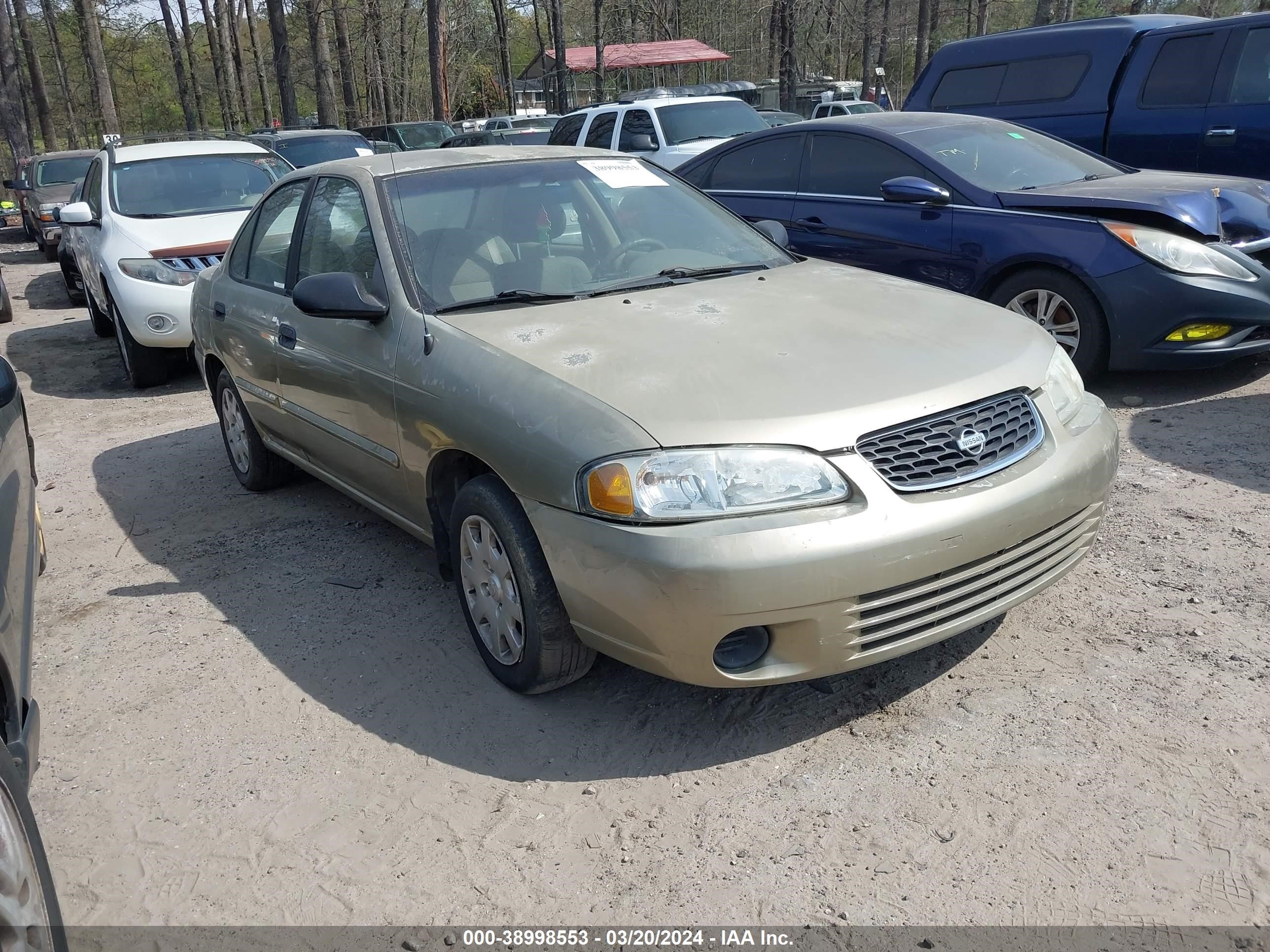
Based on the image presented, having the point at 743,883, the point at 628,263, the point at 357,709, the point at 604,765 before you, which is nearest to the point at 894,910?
the point at 743,883

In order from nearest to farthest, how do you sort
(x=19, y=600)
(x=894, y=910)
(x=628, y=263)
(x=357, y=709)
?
(x=894, y=910)
(x=19, y=600)
(x=357, y=709)
(x=628, y=263)

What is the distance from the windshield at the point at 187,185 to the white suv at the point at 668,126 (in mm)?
4370

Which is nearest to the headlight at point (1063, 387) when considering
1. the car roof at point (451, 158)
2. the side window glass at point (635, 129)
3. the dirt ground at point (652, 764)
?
the dirt ground at point (652, 764)

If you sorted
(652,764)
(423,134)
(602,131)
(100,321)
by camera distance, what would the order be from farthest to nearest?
(423,134) → (602,131) → (100,321) → (652,764)

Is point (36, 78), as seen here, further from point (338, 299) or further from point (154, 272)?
point (338, 299)

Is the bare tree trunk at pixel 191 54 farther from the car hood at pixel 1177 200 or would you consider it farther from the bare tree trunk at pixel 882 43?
the car hood at pixel 1177 200

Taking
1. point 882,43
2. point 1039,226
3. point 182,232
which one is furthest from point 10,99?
point 1039,226

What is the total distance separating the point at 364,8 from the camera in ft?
102

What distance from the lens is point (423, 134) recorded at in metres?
23.5

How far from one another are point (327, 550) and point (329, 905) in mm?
2359

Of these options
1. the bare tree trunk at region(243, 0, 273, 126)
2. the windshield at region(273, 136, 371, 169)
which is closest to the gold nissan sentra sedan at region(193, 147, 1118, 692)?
the windshield at region(273, 136, 371, 169)

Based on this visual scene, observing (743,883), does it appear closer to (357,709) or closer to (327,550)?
(357,709)

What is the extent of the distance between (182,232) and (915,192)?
18.0ft

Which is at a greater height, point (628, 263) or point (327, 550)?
point (628, 263)
